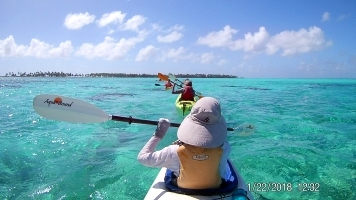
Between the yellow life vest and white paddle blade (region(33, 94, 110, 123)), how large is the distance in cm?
208

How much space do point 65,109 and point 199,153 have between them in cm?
275

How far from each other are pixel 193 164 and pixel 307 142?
22.9 ft

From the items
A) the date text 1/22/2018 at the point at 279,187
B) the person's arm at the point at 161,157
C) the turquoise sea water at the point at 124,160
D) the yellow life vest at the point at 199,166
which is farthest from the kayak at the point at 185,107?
the yellow life vest at the point at 199,166

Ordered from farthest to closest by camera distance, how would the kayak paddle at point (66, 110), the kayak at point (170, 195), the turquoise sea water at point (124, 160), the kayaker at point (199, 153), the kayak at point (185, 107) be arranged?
the kayak at point (185, 107) < the turquoise sea water at point (124, 160) < the kayak paddle at point (66, 110) < the kayak at point (170, 195) < the kayaker at point (199, 153)

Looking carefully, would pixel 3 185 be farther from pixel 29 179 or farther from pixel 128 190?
pixel 128 190

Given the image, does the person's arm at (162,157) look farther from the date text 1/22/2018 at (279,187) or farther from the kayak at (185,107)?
the kayak at (185,107)

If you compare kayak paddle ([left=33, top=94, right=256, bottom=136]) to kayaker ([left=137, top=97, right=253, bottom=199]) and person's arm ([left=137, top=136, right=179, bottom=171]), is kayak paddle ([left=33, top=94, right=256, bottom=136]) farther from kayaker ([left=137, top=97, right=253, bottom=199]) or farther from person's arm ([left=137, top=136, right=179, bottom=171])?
kayaker ([left=137, top=97, right=253, bottom=199])

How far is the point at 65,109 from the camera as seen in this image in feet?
13.6

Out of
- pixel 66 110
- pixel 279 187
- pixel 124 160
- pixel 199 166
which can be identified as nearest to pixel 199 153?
pixel 199 166

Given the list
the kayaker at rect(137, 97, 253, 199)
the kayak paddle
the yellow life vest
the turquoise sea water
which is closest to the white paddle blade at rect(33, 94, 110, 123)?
the kayak paddle

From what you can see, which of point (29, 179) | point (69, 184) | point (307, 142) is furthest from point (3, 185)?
point (307, 142)

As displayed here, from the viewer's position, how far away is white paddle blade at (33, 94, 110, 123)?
4.05 meters

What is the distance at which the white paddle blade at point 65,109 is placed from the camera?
13.3 feet

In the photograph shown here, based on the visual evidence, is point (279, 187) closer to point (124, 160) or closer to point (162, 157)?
point (162, 157)
